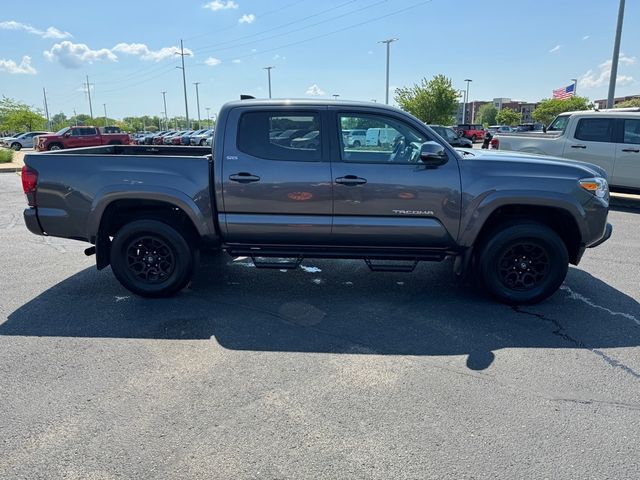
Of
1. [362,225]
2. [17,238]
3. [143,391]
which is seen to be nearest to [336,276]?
[362,225]

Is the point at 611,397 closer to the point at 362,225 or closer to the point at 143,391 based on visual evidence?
the point at 362,225

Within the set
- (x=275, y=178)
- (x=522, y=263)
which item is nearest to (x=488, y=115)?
(x=522, y=263)

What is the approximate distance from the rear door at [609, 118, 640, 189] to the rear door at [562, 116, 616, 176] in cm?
12

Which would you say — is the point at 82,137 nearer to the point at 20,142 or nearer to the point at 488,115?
the point at 20,142

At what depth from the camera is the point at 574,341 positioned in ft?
13.0

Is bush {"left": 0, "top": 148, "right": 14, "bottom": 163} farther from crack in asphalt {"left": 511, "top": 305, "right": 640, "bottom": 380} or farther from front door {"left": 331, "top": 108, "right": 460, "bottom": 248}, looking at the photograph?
crack in asphalt {"left": 511, "top": 305, "right": 640, "bottom": 380}

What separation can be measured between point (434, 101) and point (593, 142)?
41835 mm

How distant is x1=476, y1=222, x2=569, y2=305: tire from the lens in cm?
455

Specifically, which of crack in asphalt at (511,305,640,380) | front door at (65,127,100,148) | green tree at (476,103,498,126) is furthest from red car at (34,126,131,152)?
Result: green tree at (476,103,498,126)

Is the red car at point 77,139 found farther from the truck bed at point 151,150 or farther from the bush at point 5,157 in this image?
the truck bed at point 151,150

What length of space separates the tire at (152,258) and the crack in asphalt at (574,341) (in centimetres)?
331

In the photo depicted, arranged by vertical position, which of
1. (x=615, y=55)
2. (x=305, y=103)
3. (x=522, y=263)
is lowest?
(x=522, y=263)

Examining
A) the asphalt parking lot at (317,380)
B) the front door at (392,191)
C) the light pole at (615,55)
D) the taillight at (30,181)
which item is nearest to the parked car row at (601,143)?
the asphalt parking lot at (317,380)

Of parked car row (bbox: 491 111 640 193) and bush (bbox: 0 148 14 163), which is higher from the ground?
parked car row (bbox: 491 111 640 193)
